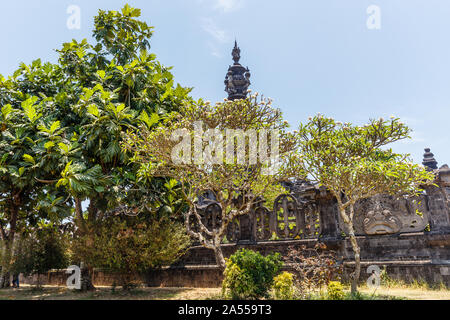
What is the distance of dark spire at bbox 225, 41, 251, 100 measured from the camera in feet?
97.7

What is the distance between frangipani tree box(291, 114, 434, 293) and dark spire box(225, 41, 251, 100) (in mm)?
19002

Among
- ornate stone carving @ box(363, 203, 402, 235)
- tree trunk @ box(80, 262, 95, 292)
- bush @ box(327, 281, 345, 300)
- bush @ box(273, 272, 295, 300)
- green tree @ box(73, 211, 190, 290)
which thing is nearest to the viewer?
bush @ box(327, 281, 345, 300)

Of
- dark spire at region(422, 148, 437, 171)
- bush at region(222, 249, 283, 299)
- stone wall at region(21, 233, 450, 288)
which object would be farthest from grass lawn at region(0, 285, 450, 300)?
dark spire at region(422, 148, 437, 171)

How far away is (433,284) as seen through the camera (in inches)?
384

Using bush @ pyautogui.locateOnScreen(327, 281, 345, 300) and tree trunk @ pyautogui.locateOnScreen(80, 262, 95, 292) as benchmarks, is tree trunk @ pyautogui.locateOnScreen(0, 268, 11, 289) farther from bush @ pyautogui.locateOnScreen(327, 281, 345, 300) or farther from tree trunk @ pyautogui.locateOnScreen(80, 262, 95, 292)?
bush @ pyautogui.locateOnScreen(327, 281, 345, 300)

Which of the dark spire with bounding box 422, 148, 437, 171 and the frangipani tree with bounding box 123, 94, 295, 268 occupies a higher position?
the dark spire with bounding box 422, 148, 437, 171

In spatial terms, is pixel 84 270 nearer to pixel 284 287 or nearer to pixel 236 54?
pixel 284 287

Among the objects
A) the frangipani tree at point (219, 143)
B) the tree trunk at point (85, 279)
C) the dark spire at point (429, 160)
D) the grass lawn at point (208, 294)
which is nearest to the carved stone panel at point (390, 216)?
the grass lawn at point (208, 294)

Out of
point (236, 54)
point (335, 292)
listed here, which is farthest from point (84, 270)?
point (236, 54)

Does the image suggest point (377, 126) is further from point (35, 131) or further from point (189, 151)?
point (35, 131)

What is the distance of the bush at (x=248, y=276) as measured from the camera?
8820 mm

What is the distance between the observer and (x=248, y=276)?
8.88 metres
